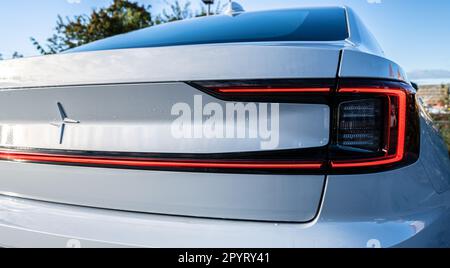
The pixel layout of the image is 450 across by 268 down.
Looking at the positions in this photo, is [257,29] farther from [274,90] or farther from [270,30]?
[274,90]

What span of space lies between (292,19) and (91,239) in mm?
1452

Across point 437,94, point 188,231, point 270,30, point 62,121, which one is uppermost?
point 270,30

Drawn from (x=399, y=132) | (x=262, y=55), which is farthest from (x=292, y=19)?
(x=399, y=132)

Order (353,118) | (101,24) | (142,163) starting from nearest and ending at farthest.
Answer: (353,118), (142,163), (101,24)

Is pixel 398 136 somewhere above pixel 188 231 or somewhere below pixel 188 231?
above

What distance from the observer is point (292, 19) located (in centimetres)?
187

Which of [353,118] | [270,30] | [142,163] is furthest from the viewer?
[270,30]

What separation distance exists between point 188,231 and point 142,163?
0.27 meters

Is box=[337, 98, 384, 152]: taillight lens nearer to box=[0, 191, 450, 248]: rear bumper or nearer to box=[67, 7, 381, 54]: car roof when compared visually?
box=[0, 191, 450, 248]: rear bumper

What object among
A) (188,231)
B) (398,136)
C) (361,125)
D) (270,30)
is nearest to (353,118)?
(361,125)

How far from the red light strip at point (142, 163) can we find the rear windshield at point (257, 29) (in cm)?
57

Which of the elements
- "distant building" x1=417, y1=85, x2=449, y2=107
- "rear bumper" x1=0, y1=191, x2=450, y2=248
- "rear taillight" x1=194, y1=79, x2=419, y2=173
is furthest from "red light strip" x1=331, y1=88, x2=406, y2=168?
"distant building" x1=417, y1=85, x2=449, y2=107

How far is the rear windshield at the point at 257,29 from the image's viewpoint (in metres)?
1.51

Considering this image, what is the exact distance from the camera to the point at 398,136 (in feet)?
3.52
